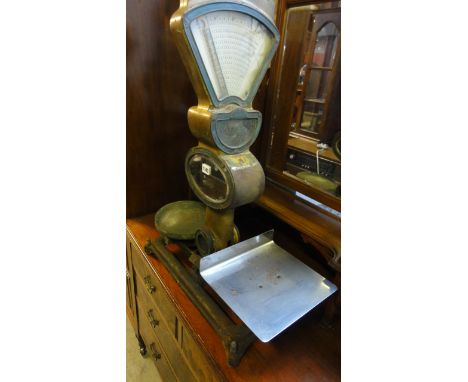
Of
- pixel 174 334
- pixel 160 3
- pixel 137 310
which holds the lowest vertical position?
pixel 137 310

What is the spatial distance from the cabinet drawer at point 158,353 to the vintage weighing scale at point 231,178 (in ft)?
1.78

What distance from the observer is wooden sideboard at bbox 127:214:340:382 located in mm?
817

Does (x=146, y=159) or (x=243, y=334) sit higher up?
(x=146, y=159)

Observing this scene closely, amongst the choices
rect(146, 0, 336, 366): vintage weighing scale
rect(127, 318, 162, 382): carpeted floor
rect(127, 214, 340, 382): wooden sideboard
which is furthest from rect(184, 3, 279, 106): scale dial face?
rect(127, 318, 162, 382): carpeted floor

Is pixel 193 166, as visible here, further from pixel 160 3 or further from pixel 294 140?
pixel 160 3

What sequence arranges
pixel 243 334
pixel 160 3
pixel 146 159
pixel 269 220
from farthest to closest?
pixel 146 159 < pixel 269 220 < pixel 160 3 < pixel 243 334

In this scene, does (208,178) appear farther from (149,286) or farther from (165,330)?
(165,330)

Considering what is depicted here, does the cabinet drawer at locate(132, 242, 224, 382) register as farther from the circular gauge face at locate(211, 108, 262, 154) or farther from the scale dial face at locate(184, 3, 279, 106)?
the scale dial face at locate(184, 3, 279, 106)

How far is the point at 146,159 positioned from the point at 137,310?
89 centimetres

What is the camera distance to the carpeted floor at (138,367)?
1681 millimetres

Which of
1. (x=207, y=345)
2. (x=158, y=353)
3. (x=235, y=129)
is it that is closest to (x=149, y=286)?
(x=158, y=353)

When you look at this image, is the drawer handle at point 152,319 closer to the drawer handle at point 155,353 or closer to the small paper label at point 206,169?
the drawer handle at point 155,353

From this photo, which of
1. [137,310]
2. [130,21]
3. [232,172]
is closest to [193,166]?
[232,172]

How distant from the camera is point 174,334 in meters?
1.13
